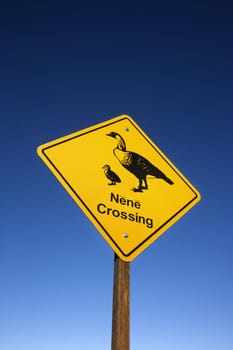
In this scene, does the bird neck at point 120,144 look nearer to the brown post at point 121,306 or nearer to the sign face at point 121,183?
the sign face at point 121,183

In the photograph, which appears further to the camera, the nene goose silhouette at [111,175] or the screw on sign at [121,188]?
the nene goose silhouette at [111,175]

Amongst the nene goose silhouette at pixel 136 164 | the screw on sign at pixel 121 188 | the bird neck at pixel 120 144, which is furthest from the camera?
the bird neck at pixel 120 144

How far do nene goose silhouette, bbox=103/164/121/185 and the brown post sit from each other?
49 cm

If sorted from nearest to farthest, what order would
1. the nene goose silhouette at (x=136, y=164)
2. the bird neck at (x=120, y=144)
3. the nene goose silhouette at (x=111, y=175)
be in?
the nene goose silhouette at (x=111, y=175) → the nene goose silhouette at (x=136, y=164) → the bird neck at (x=120, y=144)

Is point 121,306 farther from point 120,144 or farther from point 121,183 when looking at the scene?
point 120,144

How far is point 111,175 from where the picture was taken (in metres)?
2.43

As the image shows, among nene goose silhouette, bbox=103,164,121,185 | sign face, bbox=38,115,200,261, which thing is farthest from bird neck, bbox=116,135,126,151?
nene goose silhouette, bbox=103,164,121,185

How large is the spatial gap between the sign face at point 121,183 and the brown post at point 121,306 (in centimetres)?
8

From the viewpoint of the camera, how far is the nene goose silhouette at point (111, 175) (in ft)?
7.93

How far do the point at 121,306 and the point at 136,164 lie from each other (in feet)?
3.21

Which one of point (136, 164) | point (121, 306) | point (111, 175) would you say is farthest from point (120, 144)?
point (121, 306)

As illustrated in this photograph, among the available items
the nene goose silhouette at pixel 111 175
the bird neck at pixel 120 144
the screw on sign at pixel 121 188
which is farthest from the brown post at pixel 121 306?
the bird neck at pixel 120 144

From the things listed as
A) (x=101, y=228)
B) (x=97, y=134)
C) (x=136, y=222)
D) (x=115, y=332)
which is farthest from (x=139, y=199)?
(x=115, y=332)

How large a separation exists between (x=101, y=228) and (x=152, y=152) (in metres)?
0.87
